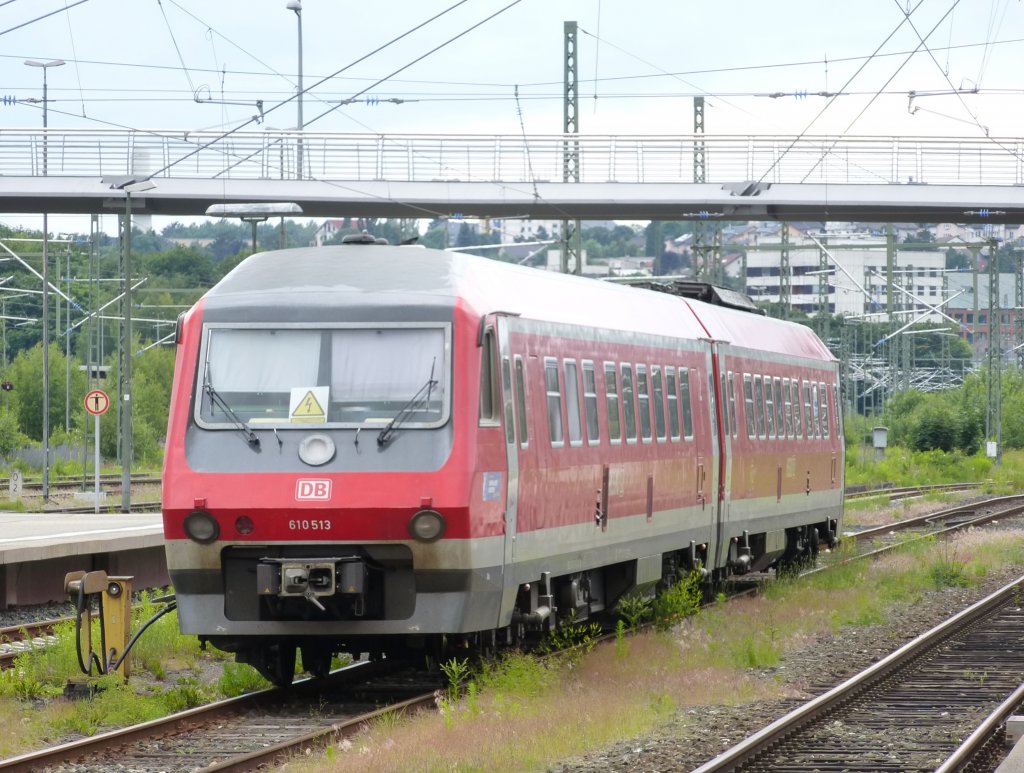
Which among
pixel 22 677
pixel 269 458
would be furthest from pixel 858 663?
pixel 22 677

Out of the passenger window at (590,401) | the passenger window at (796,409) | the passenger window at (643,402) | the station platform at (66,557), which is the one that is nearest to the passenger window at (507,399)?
the passenger window at (590,401)

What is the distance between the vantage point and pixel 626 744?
36.6 ft

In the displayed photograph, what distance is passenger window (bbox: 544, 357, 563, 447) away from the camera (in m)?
14.2

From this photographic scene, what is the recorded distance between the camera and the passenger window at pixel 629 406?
16.3 m

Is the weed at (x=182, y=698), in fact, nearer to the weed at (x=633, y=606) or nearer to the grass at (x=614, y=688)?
the grass at (x=614, y=688)

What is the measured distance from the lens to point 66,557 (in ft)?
70.5

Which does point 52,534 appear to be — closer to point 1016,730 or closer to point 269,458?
point 269,458

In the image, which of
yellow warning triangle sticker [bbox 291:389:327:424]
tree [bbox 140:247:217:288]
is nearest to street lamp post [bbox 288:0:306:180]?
yellow warning triangle sticker [bbox 291:389:327:424]

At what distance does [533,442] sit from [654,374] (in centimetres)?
382

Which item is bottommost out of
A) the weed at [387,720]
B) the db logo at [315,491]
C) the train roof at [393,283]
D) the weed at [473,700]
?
the weed at [387,720]

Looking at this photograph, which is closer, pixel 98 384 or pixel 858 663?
pixel 858 663

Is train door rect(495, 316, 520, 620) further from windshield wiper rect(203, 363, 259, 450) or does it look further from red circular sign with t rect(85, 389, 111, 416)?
red circular sign with t rect(85, 389, 111, 416)

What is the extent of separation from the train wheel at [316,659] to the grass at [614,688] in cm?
107

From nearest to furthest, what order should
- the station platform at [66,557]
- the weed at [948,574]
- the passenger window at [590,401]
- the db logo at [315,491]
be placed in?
1. the db logo at [315,491]
2. the passenger window at [590,401]
3. the station platform at [66,557]
4. the weed at [948,574]
